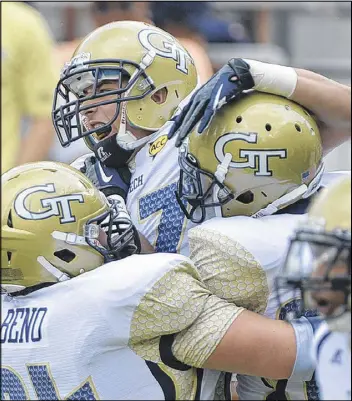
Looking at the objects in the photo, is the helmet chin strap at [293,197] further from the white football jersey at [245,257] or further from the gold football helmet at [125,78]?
the gold football helmet at [125,78]

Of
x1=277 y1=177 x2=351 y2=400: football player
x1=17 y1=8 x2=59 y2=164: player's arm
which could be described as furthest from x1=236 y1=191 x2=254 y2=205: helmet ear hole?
x1=17 y1=8 x2=59 y2=164: player's arm

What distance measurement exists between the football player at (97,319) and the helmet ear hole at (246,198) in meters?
0.26

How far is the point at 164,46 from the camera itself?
332 cm

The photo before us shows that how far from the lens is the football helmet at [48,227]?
112 inches

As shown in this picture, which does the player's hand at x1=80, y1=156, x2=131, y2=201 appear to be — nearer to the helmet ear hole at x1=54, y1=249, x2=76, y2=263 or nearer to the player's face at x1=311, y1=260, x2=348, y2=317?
the helmet ear hole at x1=54, y1=249, x2=76, y2=263

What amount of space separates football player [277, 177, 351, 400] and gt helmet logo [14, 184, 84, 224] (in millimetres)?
625

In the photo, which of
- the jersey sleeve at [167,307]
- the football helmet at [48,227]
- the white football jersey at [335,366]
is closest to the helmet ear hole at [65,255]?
the football helmet at [48,227]

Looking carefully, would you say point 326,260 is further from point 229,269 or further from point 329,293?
point 229,269

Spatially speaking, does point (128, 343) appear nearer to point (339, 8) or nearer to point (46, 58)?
point (46, 58)

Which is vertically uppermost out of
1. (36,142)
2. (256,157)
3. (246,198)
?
(256,157)

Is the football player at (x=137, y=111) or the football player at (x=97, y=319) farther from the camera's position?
the football player at (x=137, y=111)

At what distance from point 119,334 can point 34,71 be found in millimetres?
2155

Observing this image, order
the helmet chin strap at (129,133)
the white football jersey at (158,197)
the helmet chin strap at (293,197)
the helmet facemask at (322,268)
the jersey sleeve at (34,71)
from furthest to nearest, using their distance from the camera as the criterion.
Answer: the jersey sleeve at (34,71) < the helmet chin strap at (129,133) < the white football jersey at (158,197) < the helmet chin strap at (293,197) < the helmet facemask at (322,268)

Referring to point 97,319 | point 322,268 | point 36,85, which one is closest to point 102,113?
point 97,319
